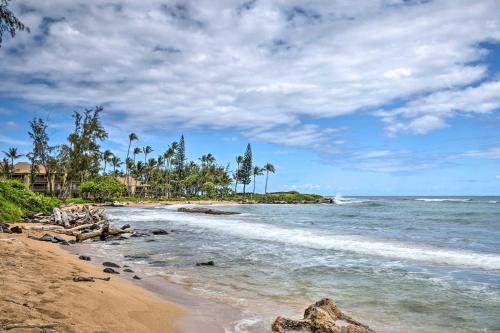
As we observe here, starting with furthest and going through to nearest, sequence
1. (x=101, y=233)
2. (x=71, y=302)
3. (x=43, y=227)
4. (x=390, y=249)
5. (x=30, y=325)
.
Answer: (x=101, y=233)
(x=43, y=227)
(x=390, y=249)
(x=71, y=302)
(x=30, y=325)

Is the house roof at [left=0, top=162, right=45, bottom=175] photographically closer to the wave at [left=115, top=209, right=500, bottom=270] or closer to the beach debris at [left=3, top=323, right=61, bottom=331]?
the wave at [left=115, top=209, right=500, bottom=270]

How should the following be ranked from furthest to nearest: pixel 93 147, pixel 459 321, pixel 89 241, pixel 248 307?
pixel 93 147, pixel 89 241, pixel 248 307, pixel 459 321

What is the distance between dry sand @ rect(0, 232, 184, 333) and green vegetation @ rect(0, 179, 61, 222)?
12.5m

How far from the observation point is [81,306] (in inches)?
233

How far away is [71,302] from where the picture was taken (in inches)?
235

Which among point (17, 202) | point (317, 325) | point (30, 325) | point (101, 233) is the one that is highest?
point (17, 202)

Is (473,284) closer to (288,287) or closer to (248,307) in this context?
(288,287)

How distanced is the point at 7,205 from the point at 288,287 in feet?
57.3

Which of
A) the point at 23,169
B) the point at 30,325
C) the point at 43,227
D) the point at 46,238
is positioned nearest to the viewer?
the point at 30,325

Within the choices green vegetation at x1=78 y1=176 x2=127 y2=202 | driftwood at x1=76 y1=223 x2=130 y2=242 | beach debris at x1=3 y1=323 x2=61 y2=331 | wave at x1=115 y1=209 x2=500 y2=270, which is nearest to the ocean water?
wave at x1=115 y1=209 x2=500 y2=270

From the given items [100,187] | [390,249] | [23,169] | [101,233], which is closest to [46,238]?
[101,233]

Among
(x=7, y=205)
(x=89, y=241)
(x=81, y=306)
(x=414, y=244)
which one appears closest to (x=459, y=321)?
(x=81, y=306)

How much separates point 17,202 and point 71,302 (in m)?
→ 21.8

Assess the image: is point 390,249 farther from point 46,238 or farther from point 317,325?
point 46,238
